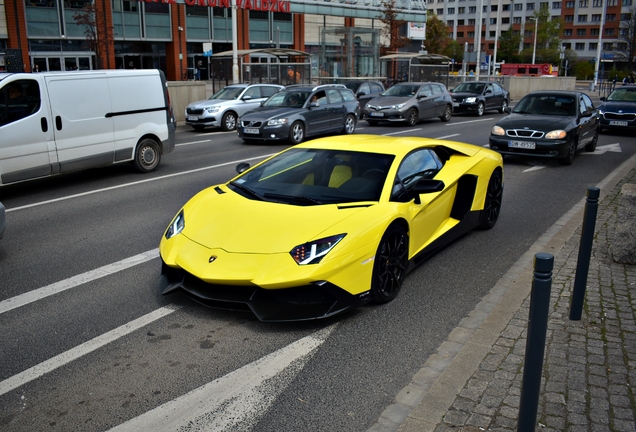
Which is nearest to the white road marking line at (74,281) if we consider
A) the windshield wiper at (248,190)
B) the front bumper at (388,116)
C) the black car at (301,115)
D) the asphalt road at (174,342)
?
the asphalt road at (174,342)

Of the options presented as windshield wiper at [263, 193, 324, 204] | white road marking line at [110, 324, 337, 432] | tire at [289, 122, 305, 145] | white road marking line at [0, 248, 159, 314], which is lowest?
white road marking line at [0, 248, 159, 314]

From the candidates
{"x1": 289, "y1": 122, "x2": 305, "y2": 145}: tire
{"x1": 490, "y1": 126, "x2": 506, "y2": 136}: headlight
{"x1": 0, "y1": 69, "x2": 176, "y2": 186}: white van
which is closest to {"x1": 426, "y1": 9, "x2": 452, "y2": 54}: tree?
{"x1": 289, "y1": 122, "x2": 305, "y2": 145}: tire

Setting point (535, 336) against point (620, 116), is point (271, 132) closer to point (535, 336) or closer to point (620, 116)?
point (620, 116)

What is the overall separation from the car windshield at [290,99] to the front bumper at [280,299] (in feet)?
45.5

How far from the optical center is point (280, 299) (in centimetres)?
480

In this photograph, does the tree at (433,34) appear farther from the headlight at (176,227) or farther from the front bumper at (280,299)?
the front bumper at (280,299)

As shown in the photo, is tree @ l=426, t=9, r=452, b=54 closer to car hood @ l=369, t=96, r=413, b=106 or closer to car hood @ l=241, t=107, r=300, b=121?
car hood @ l=369, t=96, r=413, b=106

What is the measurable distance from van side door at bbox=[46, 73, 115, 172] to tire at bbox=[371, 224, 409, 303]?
7360 millimetres

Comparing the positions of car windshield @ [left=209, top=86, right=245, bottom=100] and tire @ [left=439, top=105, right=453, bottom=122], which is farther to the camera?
tire @ [left=439, top=105, right=453, bottom=122]

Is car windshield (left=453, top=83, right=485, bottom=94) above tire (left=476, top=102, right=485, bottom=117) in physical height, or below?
above

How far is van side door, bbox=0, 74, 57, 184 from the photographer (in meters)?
10.0

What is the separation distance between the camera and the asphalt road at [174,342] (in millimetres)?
3896

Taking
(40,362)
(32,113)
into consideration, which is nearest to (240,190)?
(40,362)

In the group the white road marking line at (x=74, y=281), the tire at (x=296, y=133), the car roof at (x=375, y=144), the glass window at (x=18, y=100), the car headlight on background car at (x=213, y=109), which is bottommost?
the white road marking line at (x=74, y=281)
